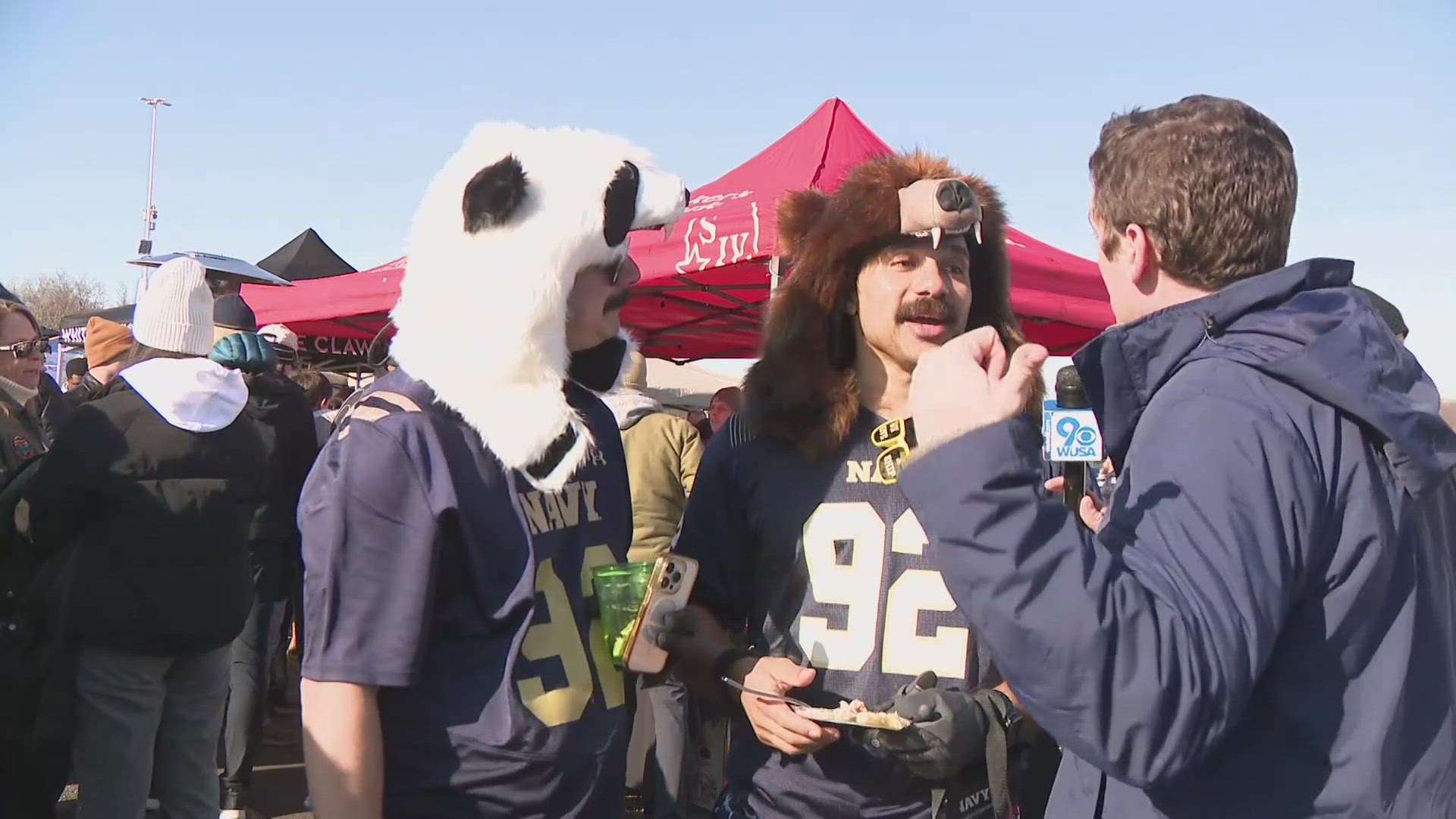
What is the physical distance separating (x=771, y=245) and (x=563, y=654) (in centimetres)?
340

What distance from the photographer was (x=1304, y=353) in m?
1.15

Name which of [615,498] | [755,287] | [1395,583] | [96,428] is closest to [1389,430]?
[1395,583]

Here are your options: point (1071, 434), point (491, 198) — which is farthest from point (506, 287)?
point (1071, 434)

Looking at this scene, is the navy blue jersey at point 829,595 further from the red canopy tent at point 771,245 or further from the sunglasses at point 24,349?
the sunglasses at point 24,349

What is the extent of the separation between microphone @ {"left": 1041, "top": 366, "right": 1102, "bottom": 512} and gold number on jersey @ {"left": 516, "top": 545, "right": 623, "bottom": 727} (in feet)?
4.73

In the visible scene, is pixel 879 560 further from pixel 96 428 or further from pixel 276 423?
pixel 276 423

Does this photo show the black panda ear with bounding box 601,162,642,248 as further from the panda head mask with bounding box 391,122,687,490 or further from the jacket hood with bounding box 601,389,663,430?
the jacket hood with bounding box 601,389,663,430

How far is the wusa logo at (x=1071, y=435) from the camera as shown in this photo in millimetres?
2922

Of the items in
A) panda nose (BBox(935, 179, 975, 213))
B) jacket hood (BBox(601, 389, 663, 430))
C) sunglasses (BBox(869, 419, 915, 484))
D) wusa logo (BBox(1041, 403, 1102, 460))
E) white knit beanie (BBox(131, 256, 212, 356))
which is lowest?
sunglasses (BBox(869, 419, 915, 484))

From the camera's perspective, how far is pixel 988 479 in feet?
3.57

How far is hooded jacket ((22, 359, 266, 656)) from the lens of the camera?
119 inches

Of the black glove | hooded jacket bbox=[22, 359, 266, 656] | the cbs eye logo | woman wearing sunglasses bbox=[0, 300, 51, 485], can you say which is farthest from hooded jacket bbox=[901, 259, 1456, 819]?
woman wearing sunglasses bbox=[0, 300, 51, 485]

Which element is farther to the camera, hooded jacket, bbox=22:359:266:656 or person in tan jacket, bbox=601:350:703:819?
person in tan jacket, bbox=601:350:703:819

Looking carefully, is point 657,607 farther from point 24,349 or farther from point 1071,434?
point 24,349
